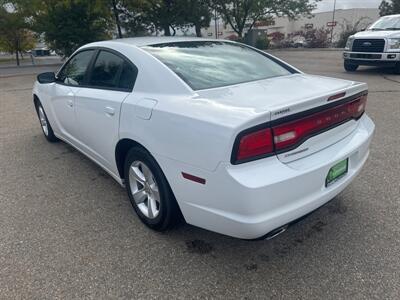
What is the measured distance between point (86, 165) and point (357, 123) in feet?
10.1

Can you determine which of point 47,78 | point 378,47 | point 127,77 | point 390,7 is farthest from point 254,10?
point 127,77

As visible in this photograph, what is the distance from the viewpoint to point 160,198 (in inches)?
95.7

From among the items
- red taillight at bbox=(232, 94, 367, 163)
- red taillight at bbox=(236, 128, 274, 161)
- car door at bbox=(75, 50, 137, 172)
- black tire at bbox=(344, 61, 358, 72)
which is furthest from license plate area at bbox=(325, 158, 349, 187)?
black tire at bbox=(344, 61, 358, 72)

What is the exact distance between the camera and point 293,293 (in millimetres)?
2031

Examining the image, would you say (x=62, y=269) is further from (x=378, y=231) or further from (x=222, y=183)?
(x=378, y=231)

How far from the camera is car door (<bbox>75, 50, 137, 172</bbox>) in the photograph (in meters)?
2.79

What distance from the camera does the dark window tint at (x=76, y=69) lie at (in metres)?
3.53

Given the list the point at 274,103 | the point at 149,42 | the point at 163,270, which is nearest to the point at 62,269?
the point at 163,270

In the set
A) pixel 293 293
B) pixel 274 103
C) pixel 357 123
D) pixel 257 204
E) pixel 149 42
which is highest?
pixel 149 42

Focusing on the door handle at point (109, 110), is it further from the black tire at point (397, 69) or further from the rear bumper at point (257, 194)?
the black tire at point (397, 69)

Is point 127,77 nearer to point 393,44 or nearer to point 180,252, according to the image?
point 180,252

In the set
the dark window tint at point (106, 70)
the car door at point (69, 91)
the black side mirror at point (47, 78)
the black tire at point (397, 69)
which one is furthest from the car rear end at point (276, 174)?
the black tire at point (397, 69)

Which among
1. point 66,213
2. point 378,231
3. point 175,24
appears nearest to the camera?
point 378,231

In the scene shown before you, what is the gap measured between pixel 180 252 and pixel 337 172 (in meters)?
1.26
